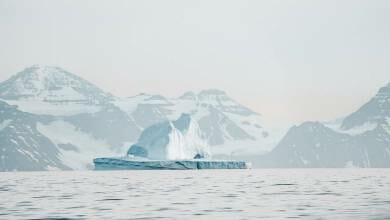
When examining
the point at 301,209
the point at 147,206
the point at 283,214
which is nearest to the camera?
the point at 283,214

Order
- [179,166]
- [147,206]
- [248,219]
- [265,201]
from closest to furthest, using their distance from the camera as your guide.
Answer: [248,219]
[147,206]
[265,201]
[179,166]

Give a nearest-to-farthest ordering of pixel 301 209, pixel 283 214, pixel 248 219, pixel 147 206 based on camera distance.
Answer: pixel 248 219
pixel 283 214
pixel 301 209
pixel 147 206

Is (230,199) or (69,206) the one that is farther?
Result: (230,199)

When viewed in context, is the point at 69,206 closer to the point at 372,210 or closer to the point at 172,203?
the point at 172,203

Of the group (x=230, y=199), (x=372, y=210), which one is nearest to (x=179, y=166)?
(x=230, y=199)

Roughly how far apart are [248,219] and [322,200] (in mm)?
15511

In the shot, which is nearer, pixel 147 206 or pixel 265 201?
pixel 147 206

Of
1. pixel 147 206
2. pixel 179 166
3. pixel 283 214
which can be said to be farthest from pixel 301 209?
pixel 179 166

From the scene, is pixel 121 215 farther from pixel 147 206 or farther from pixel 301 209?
pixel 301 209

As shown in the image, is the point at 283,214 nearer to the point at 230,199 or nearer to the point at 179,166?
the point at 230,199

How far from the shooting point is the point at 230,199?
187 feet

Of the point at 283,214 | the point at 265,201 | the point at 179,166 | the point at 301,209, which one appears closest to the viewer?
the point at 283,214

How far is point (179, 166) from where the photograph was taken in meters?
194

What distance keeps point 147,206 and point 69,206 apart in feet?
15.9
